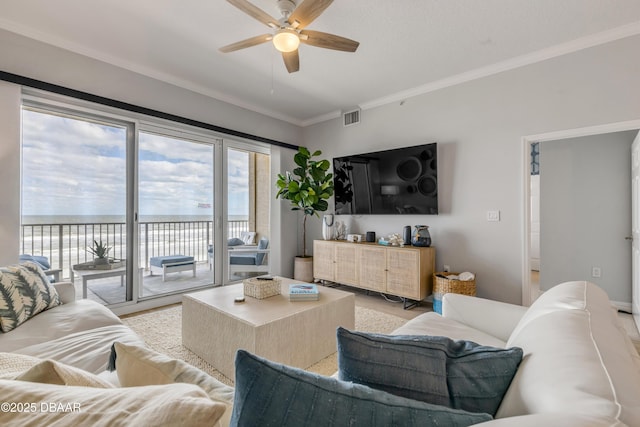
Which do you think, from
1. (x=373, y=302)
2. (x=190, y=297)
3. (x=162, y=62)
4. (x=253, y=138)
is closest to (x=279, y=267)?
(x=373, y=302)

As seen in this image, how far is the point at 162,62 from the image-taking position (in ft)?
9.99

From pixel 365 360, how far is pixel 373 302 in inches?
120

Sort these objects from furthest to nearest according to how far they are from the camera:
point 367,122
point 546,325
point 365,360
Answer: point 367,122 → point 546,325 → point 365,360

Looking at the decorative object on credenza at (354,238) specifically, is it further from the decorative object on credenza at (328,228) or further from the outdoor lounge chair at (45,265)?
the outdoor lounge chair at (45,265)

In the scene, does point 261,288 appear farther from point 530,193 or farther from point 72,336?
point 530,193

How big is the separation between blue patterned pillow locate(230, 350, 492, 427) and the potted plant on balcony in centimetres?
363

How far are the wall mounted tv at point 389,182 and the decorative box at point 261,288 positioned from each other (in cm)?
208

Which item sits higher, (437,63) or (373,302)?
(437,63)

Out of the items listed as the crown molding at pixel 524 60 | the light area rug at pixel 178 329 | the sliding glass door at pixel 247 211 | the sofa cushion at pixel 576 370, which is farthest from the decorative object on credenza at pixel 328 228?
the sofa cushion at pixel 576 370

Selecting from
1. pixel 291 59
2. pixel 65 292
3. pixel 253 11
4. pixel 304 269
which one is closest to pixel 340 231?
pixel 304 269

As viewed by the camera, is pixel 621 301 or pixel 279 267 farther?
pixel 279 267

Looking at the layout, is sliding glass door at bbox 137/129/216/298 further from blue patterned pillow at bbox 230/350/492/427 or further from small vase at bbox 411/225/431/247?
blue patterned pillow at bbox 230/350/492/427

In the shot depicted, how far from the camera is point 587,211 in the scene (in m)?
3.49

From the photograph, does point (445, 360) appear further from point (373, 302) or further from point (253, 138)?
point (253, 138)
